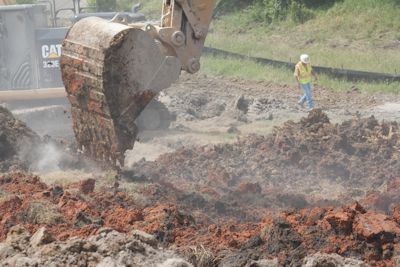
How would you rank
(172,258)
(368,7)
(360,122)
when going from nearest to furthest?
(172,258)
(360,122)
(368,7)

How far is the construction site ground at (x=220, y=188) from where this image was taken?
774cm

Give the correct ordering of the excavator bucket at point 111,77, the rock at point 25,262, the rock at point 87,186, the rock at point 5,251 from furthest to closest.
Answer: the rock at point 87,186, the excavator bucket at point 111,77, the rock at point 5,251, the rock at point 25,262

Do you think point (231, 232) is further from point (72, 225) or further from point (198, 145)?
point (198, 145)

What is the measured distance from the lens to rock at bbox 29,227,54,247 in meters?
7.84

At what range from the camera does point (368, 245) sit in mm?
7758

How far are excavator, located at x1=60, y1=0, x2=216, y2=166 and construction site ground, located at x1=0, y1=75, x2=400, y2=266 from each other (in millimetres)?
770

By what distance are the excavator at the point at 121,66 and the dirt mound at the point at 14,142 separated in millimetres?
2473

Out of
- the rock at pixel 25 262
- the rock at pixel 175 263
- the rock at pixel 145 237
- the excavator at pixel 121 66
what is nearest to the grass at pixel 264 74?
the excavator at pixel 121 66

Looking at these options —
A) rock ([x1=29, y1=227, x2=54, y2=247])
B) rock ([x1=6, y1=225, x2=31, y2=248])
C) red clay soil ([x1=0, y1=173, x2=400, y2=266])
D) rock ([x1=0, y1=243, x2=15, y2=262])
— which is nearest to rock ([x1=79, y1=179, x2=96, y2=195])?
red clay soil ([x1=0, y1=173, x2=400, y2=266])

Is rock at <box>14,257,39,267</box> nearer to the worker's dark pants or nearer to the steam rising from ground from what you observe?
the steam rising from ground

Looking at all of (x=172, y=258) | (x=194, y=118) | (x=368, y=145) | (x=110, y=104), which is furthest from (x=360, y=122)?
(x=172, y=258)

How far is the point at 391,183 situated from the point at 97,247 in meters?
6.78

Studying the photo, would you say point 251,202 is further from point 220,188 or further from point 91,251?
point 91,251

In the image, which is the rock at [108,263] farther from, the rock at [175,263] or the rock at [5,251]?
the rock at [5,251]
